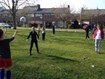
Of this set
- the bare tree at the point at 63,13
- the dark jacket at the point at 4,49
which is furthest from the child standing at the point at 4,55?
the bare tree at the point at 63,13

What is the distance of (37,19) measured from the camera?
120812 millimetres

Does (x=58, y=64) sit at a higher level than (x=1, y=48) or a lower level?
lower

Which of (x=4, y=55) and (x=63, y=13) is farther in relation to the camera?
(x=63, y=13)

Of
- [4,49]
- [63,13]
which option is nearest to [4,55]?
[4,49]

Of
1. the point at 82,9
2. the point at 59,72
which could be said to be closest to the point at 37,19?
the point at 82,9

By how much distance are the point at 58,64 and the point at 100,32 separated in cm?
640

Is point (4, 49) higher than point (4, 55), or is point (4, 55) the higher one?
point (4, 49)

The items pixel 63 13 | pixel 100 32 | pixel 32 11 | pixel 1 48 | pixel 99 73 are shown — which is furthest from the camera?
pixel 32 11

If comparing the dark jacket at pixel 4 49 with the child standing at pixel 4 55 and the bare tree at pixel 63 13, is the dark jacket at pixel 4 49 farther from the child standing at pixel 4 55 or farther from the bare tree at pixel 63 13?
the bare tree at pixel 63 13

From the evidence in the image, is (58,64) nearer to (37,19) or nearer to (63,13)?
(63,13)

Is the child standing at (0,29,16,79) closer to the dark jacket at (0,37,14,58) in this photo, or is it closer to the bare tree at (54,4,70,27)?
the dark jacket at (0,37,14,58)

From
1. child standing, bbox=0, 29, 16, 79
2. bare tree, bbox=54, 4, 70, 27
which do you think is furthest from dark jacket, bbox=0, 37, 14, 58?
bare tree, bbox=54, 4, 70, 27

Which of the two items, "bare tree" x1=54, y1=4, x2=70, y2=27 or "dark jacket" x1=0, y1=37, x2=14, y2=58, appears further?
"bare tree" x1=54, y1=4, x2=70, y2=27

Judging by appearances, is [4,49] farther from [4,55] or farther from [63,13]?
[63,13]
